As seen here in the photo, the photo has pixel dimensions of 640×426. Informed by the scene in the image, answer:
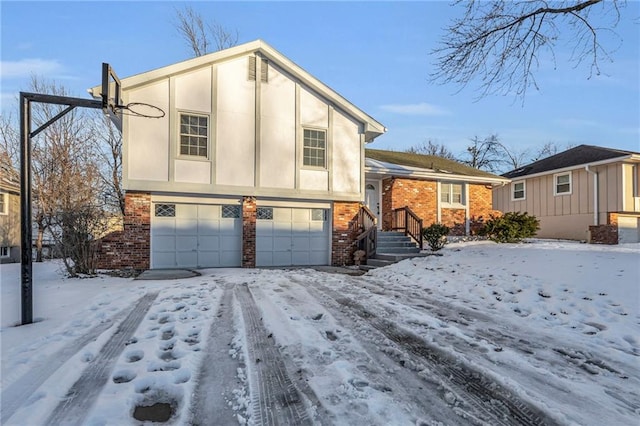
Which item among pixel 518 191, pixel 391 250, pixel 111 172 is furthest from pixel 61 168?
pixel 518 191

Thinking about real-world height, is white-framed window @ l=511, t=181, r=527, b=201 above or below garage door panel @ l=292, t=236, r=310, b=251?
above

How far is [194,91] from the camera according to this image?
1034cm

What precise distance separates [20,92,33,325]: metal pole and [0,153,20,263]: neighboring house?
55.8 ft

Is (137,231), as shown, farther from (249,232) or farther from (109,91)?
(109,91)

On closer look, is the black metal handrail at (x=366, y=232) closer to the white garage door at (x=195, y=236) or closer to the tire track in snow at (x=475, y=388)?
the white garage door at (x=195, y=236)

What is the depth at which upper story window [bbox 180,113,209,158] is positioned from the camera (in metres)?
10.2

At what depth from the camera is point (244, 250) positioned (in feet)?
34.9

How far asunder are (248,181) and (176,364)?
8.08 metres

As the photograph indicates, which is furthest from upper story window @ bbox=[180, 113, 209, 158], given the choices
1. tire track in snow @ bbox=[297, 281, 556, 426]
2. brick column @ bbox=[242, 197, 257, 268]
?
tire track in snow @ bbox=[297, 281, 556, 426]

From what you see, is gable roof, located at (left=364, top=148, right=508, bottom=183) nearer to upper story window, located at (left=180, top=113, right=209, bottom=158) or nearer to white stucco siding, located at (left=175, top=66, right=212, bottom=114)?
upper story window, located at (left=180, top=113, right=209, bottom=158)

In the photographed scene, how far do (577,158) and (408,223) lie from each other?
10994 millimetres

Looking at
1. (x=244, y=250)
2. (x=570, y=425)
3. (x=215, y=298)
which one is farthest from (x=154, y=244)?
(x=570, y=425)

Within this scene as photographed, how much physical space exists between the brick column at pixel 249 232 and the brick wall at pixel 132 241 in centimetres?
269

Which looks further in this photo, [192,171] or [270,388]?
[192,171]
